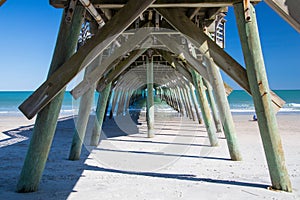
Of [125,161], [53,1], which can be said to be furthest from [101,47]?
[125,161]

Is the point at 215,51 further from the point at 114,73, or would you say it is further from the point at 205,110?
the point at 114,73

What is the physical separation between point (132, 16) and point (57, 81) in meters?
0.83

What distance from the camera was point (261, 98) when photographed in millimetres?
2621

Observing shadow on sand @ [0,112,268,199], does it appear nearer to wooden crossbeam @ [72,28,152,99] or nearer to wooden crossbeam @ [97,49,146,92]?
wooden crossbeam @ [72,28,152,99]

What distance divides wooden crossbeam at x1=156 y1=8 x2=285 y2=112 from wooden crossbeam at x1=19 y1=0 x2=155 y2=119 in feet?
2.54

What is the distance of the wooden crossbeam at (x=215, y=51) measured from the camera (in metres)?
2.76

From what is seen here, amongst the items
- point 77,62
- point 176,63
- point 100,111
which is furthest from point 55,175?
point 176,63

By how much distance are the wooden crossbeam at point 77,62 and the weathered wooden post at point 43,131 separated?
198mm

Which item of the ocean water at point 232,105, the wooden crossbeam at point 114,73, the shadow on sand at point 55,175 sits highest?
the ocean water at point 232,105

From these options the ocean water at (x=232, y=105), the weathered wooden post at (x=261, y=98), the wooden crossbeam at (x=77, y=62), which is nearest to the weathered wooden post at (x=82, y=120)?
the wooden crossbeam at (x=77, y=62)

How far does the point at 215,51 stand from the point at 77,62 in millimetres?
1388

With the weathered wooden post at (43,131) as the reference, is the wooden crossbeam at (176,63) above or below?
above

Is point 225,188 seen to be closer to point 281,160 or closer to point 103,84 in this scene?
point 281,160

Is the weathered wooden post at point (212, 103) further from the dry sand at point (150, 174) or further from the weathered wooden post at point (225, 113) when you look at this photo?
the weathered wooden post at point (225, 113)
